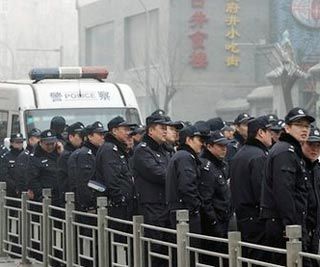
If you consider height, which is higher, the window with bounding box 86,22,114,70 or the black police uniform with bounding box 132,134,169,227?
the window with bounding box 86,22,114,70

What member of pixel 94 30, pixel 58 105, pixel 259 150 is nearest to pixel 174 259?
pixel 259 150

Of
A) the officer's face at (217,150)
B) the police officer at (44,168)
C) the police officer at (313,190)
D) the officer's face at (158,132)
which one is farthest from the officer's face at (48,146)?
the police officer at (313,190)

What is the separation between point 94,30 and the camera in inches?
2537

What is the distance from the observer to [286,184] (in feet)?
29.1

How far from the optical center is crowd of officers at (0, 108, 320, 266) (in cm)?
902

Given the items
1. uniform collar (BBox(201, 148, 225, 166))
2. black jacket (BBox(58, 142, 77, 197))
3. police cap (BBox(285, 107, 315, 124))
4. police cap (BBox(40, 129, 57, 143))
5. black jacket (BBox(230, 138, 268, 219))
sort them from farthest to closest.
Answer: police cap (BBox(40, 129, 57, 143)) → black jacket (BBox(58, 142, 77, 197)) → uniform collar (BBox(201, 148, 225, 166)) → black jacket (BBox(230, 138, 268, 219)) → police cap (BBox(285, 107, 315, 124))

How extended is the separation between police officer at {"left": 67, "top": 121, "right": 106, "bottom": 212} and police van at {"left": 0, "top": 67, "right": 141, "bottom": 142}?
16.0 ft

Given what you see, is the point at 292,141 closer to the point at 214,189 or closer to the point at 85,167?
the point at 214,189

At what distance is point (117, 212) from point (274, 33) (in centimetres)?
4439

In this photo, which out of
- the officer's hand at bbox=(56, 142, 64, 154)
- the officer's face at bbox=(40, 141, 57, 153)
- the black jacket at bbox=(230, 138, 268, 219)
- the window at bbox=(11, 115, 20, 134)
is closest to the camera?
the black jacket at bbox=(230, 138, 268, 219)

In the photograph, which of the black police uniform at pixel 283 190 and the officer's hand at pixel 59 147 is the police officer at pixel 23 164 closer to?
the officer's hand at pixel 59 147

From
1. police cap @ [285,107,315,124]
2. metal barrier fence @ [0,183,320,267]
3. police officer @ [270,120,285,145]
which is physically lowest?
metal barrier fence @ [0,183,320,267]

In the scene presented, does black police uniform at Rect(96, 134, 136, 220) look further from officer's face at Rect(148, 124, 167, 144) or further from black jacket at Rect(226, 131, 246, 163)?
black jacket at Rect(226, 131, 246, 163)

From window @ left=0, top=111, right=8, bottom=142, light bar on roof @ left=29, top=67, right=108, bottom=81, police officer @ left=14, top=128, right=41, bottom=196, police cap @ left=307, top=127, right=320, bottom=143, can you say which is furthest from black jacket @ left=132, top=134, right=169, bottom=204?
light bar on roof @ left=29, top=67, right=108, bottom=81
